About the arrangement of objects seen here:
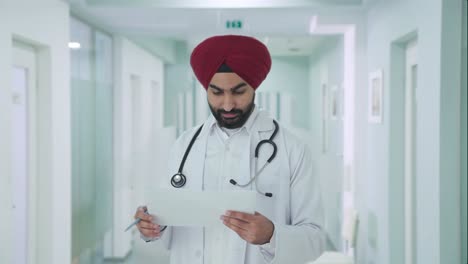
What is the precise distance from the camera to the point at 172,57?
6270 mm

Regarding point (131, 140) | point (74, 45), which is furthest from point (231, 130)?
point (131, 140)

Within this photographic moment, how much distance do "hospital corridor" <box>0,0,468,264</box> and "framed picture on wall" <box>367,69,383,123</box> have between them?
0.05 ft

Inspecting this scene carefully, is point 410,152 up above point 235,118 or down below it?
below

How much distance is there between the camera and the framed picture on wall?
407 cm

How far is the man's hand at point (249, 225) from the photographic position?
164cm

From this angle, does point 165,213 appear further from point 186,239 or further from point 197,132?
point 197,132

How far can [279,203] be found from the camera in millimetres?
1837

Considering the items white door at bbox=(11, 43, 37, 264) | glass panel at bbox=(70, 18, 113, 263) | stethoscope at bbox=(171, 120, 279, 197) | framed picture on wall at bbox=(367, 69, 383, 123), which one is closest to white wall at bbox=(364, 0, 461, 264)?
framed picture on wall at bbox=(367, 69, 383, 123)

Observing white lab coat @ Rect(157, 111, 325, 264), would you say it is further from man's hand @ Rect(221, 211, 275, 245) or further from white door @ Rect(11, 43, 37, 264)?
white door @ Rect(11, 43, 37, 264)

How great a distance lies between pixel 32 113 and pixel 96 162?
179cm

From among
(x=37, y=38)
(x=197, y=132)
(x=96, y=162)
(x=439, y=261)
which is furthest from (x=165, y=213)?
(x=96, y=162)

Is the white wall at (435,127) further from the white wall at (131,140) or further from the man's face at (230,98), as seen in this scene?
the white wall at (131,140)

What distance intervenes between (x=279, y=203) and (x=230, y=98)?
14.7 inches

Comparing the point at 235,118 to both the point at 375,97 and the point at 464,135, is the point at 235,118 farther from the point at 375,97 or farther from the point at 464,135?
the point at 375,97
